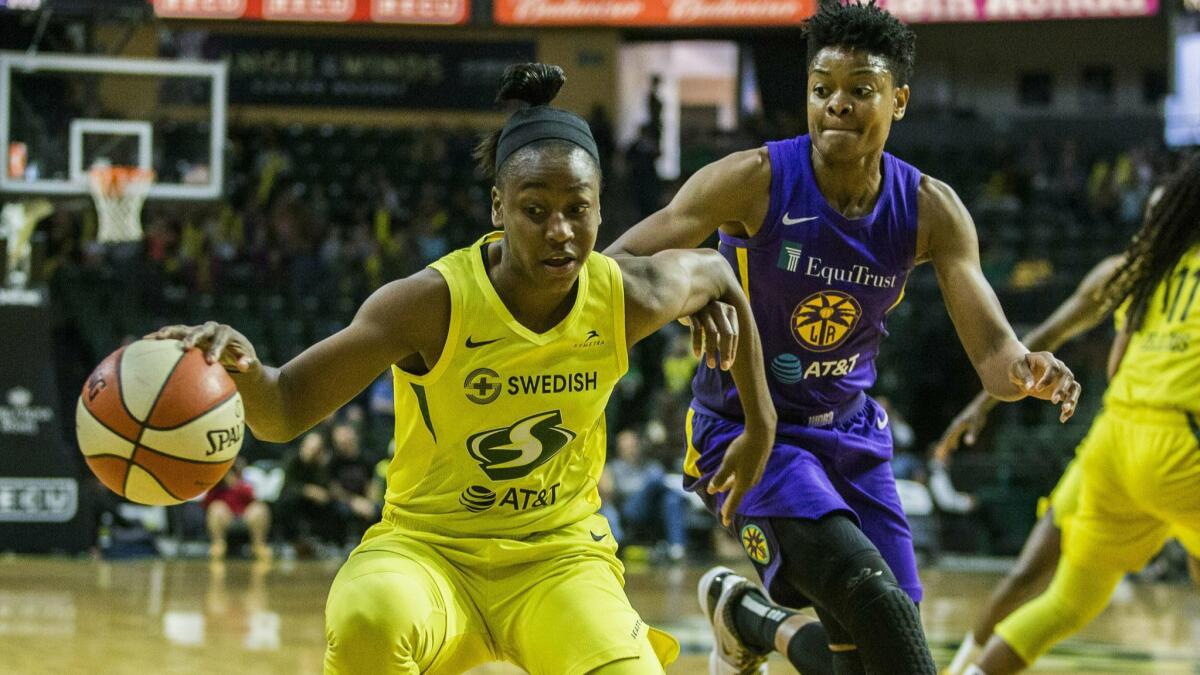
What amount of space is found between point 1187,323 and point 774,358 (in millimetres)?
1509

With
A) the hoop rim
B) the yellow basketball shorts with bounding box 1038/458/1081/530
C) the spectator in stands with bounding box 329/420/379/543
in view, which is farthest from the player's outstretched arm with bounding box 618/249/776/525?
the hoop rim

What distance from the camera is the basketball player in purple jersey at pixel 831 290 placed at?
4.11 metres

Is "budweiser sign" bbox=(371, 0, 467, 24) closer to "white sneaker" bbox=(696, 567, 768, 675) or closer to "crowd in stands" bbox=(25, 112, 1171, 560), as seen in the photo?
"crowd in stands" bbox=(25, 112, 1171, 560)

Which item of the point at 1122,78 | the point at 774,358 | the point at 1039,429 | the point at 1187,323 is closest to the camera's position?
the point at 774,358

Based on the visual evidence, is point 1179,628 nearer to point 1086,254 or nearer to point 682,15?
point 1086,254

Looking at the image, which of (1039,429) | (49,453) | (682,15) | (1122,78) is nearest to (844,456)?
(49,453)

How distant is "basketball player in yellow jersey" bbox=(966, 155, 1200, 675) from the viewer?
482cm

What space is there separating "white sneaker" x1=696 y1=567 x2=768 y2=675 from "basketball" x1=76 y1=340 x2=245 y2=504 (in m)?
2.20

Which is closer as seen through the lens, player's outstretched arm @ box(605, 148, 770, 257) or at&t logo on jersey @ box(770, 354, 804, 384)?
player's outstretched arm @ box(605, 148, 770, 257)

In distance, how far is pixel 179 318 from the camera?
1568 cm

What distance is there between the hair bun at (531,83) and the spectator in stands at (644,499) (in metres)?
9.31

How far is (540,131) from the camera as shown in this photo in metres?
3.47

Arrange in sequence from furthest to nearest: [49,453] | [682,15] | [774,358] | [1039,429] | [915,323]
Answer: [682,15] < [915,323] < [1039,429] < [49,453] < [774,358]

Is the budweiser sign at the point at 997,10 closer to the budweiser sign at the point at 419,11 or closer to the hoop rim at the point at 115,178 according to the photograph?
the budweiser sign at the point at 419,11
